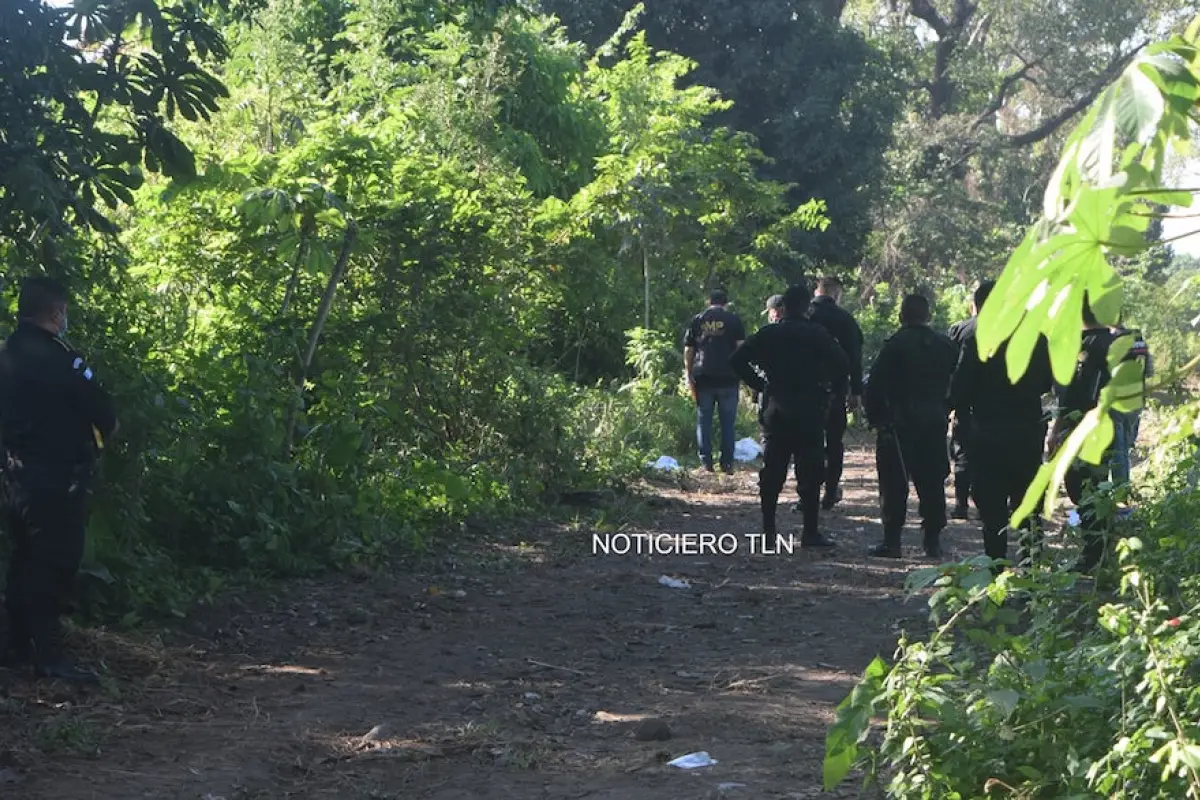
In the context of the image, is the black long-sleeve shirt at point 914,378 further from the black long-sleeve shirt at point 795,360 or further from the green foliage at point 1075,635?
the green foliage at point 1075,635

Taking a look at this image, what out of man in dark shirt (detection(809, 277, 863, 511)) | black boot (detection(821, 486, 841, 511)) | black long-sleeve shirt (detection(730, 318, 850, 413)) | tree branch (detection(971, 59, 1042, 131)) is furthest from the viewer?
tree branch (detection(971, 59, 1042, 131))

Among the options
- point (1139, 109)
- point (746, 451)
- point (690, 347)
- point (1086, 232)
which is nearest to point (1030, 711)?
point (1086, 232)

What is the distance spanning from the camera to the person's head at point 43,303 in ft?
22.7

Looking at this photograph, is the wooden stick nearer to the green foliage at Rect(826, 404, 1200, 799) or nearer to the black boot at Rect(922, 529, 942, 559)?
the green foliage at Rect(826, 404, 1200, 799)

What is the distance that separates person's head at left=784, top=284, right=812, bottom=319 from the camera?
11.2m

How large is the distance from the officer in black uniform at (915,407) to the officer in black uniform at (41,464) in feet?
18.8

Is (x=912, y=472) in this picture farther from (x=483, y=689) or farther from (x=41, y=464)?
(x=41, y=464)

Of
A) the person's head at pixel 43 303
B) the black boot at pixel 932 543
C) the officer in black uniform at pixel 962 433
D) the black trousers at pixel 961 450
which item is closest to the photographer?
the person's head at pixel 43 303

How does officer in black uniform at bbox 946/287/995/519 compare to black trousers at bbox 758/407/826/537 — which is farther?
black trousers at bbox 758/407/826/537

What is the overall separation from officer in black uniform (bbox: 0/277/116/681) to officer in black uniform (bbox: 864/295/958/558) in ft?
18.8

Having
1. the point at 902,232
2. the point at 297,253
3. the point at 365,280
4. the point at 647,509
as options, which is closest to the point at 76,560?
the point at 297,253

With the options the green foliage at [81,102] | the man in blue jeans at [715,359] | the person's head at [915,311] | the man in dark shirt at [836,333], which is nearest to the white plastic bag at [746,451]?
the man in blue jeans at [715,359]

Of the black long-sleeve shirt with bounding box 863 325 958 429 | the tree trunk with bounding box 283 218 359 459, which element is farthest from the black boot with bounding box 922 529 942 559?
the tree trunk with bounding box 283 218 359 459

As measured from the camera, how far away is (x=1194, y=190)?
7.30 ft
